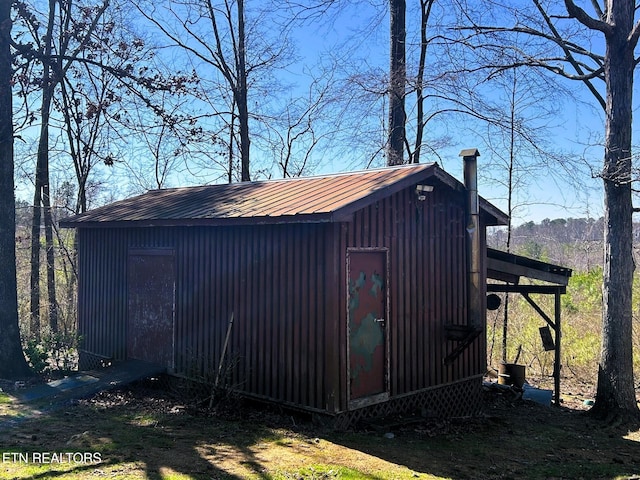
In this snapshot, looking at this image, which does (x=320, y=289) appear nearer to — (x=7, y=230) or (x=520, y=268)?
(x=520, y=268)

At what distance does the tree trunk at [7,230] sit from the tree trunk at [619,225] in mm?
9491

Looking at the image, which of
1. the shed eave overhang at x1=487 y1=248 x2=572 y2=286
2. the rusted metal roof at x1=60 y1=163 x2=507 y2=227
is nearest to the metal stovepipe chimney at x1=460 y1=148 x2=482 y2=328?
the rusted metal roof at x1=60 y1=163 x2=507 y2=227

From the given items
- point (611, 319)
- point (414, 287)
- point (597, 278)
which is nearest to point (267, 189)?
point (414, 287)

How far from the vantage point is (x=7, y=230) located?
947cm

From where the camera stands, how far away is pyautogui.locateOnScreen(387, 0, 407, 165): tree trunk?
13.7 metres

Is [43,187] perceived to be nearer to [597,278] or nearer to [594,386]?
[594,386]

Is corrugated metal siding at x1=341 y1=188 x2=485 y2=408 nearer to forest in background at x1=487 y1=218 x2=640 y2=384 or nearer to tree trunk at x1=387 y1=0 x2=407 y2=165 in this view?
forest in background at x1=487 y1=218 x2=640 y2=384

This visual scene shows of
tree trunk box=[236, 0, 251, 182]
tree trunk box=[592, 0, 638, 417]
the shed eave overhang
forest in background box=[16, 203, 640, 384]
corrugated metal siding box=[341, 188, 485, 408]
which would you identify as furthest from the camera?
tree trunk box=[236, 0, 251, 182]

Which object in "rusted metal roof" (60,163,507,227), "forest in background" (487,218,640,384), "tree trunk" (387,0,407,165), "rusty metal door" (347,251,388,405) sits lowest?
"forest in background" (487,218,640,384)

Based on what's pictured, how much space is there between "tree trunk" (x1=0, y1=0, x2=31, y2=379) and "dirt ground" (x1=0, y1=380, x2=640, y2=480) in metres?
2.23

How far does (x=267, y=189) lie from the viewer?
8.84 m

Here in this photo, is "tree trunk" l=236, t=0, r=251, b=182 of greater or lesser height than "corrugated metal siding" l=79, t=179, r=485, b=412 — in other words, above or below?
above

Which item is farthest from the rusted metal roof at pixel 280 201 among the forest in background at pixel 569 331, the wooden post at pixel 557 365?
the forest in background at pixel 569 331

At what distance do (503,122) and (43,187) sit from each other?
42.2ft
